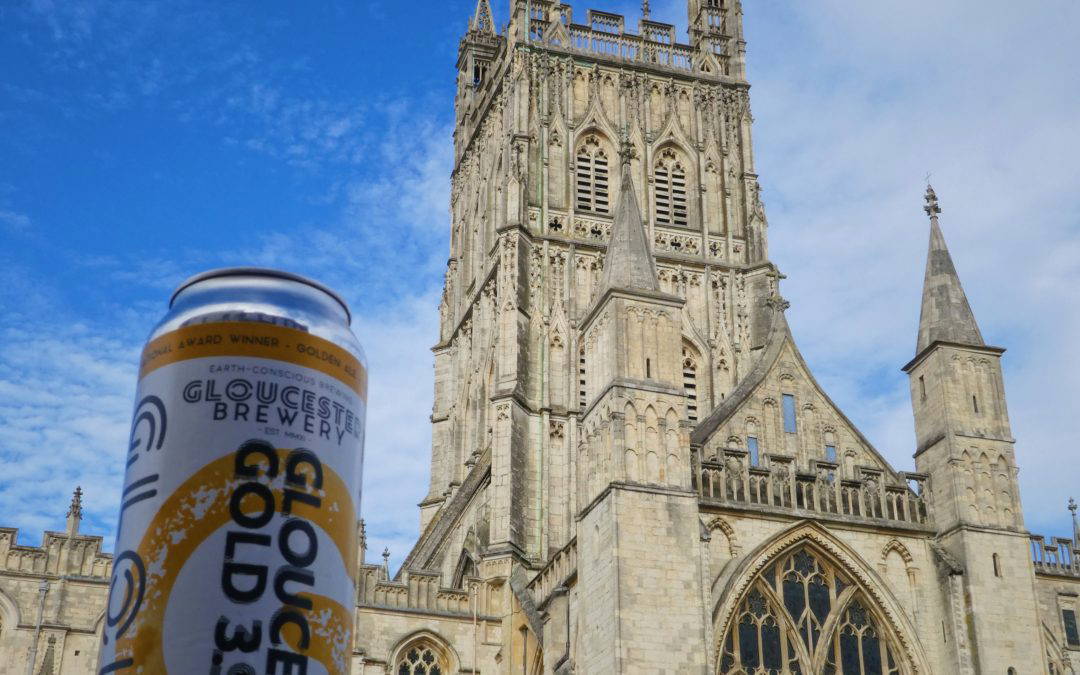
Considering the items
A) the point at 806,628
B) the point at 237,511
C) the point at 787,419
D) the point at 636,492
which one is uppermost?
the point at 787,419

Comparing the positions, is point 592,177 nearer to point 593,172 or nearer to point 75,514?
point 593,172

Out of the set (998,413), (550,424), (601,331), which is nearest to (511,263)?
(550,424)

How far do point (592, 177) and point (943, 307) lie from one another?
17523mm

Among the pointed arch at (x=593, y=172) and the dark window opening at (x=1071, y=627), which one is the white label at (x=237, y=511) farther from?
the pointed arch at (x=593, y=172)

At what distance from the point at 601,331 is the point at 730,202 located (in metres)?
19.3

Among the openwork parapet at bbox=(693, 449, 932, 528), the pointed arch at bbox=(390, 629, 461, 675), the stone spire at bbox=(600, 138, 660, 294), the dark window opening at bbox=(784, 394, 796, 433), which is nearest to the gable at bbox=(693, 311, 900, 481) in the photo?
the dark window opening at bbox=(784, 394, 796, 433)

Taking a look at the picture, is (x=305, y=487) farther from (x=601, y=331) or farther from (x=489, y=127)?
(x=489, y=127)

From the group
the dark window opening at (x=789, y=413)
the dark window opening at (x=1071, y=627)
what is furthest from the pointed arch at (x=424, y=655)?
the dark window opening at (x=1071, y=627)

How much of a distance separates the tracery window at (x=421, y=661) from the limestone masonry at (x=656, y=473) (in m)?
0.05

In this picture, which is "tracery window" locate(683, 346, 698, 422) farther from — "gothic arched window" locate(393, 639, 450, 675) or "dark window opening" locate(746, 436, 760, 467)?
"gothic arched window" locate(393, 639, 450, 675)

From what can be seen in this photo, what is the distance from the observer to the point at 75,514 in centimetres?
3027

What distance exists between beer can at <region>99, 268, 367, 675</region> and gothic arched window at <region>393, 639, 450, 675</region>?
23379 mm

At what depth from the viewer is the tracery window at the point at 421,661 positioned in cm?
2948

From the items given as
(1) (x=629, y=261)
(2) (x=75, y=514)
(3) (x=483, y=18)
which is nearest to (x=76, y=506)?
(2) (x=75, y=514)
